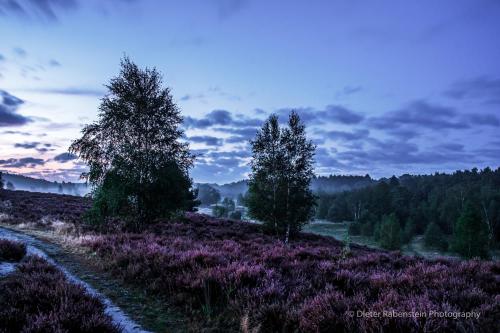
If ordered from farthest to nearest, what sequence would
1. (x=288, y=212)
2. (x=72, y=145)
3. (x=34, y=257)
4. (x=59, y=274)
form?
(x=288, y=212), (x=72, y=145), (x=34, y=257), (x=59, y=274)

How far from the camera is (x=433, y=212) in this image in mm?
89875

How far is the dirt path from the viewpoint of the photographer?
20.7 ft

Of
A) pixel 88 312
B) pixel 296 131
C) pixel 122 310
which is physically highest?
pixel 296 131

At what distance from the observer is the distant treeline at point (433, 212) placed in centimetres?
4320

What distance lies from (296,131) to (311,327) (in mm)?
27158

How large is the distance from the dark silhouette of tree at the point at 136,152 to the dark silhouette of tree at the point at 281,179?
38.7 feet

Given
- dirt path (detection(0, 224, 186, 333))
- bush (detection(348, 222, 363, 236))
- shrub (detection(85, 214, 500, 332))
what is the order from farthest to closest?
bush (detection(348, 222, 363, 236))
dirt path (detection(0, 224, 186, 333))
shrub (detection(85, 214, 500, 332))

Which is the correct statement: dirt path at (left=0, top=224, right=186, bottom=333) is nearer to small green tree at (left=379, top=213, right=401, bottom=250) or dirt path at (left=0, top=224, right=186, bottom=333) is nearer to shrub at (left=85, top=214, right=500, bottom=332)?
shrub at (left=85, top=214, right=500, bottom=332)

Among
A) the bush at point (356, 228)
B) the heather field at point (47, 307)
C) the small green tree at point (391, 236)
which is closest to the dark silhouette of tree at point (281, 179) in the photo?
the heather field at point (47, 307)

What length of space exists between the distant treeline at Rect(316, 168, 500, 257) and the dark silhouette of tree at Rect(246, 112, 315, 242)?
30.1ft

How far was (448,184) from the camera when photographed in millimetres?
124875

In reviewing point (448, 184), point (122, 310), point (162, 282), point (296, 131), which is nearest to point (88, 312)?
point (122, 310)

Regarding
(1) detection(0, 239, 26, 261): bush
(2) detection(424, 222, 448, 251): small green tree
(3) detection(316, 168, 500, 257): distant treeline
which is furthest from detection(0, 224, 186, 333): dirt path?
(2) detection(424, 222, 448, 251): small green tree

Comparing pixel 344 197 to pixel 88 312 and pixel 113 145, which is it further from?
pixel 88 312
